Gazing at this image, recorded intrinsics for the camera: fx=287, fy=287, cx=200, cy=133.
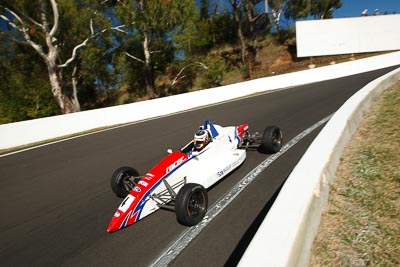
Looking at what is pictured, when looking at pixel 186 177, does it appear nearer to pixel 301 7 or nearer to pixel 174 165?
pixel 174 165

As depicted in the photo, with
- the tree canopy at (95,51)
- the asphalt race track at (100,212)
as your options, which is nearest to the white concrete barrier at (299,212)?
the asphalt race track at (100,212)

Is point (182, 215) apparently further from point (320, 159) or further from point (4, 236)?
point (4, 236)

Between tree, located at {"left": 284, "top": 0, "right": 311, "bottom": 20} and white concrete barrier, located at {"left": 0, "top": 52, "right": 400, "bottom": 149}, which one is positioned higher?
tree, located at {"left": 284, "top": 0, "right": 311, "bottom": 20}

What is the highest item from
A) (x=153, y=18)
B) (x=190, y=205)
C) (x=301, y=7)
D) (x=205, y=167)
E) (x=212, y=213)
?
(x=301, y=7)

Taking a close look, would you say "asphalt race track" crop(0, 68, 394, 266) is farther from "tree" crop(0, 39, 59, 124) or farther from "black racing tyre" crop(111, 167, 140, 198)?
"tree" crop(0, 39, 59, 124)

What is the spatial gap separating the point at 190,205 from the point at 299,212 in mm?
1727

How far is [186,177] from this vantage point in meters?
4.59

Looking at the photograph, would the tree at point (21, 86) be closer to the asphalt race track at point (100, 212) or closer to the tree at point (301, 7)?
the asphalt race track at point (100, 212)

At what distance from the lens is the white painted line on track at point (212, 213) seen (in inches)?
128

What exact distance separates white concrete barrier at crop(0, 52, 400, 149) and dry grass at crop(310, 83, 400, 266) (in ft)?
35.7

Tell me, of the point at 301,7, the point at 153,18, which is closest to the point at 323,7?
the point at 301,7

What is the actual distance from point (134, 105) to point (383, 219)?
12.7 metres

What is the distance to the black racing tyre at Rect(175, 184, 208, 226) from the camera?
3682mm

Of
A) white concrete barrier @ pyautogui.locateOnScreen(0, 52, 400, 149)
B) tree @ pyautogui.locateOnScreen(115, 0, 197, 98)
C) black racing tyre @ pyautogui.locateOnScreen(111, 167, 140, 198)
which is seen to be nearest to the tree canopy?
tree @ pyautogui.locateOnScreen(115, 0, 197, 98)
